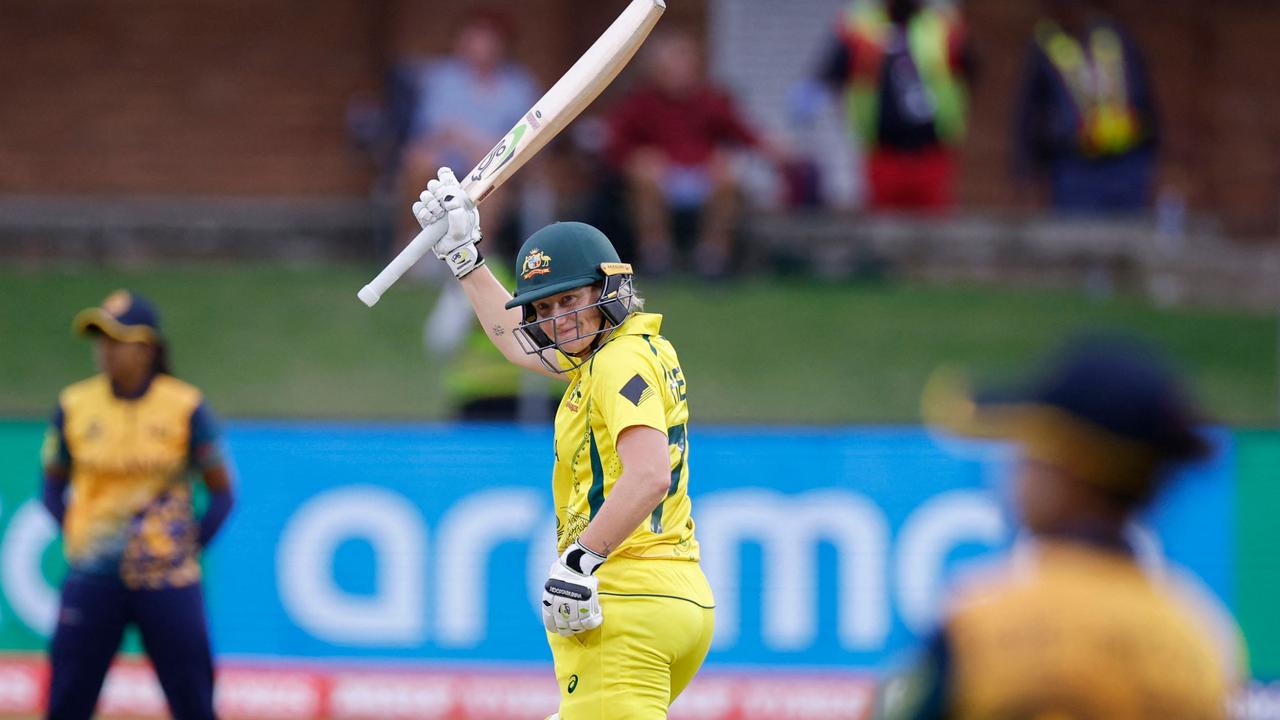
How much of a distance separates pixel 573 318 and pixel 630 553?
2.24 ft

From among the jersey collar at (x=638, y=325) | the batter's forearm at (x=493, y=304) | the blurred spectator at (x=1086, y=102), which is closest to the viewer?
the jersey collar at (x=638, y=325)

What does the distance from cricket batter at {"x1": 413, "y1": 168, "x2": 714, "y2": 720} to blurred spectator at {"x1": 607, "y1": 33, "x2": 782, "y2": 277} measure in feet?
25.2

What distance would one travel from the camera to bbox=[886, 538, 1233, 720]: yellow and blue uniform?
8.45ft

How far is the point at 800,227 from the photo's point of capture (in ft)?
45.5

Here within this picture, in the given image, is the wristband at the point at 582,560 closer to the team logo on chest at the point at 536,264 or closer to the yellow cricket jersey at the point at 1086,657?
the team logo on chest at the point at 536,264

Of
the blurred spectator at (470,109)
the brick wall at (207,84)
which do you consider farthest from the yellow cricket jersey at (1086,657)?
the brick wall at (207,84)

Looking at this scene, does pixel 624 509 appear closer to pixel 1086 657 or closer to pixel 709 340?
pixel 1086 657

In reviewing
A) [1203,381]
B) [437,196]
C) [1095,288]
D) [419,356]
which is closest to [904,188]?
[1095,288]

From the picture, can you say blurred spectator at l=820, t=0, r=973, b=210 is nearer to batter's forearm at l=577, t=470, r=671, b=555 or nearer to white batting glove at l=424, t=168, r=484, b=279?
white batting glove at l=424, t=168, r=484, b=279

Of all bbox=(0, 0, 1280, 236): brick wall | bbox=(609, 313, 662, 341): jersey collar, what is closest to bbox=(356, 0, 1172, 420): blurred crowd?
bbox=(0, 0, 1280, 236): brick wall

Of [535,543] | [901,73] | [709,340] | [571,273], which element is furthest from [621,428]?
[901,73]

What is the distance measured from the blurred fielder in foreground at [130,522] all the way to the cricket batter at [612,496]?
2082 mm

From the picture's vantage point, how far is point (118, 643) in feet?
21.4

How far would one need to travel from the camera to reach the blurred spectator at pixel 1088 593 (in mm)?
2574
